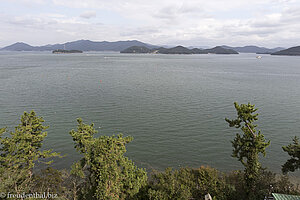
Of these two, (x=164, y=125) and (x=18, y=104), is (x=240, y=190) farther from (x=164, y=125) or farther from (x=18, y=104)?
(x=18, y=104)

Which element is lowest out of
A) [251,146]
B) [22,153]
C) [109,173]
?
[22,153]

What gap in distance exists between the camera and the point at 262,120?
3712cm

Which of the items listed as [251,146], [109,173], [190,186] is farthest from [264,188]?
[109,173]

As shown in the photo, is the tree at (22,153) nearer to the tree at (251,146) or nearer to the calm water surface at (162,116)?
the calm water surface at (162,116)

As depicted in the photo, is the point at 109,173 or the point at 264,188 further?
the point at 264,188

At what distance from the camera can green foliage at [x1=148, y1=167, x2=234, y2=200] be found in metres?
14.1

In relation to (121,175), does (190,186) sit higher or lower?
lower

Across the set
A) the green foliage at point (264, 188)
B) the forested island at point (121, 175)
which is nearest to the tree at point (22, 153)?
the forested island at point (121, 175)

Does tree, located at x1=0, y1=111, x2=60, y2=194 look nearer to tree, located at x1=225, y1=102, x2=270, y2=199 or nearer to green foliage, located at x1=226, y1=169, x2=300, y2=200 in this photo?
green foliage, located at x1=226, y1=169, x2=300, y2=200

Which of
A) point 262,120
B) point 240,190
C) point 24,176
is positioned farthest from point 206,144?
point 24,176

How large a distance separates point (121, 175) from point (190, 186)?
6.23 m

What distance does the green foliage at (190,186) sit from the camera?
14107mm

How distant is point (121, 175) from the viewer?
46.1ft

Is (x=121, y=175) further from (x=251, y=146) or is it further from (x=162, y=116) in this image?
(x=162, y=116)
